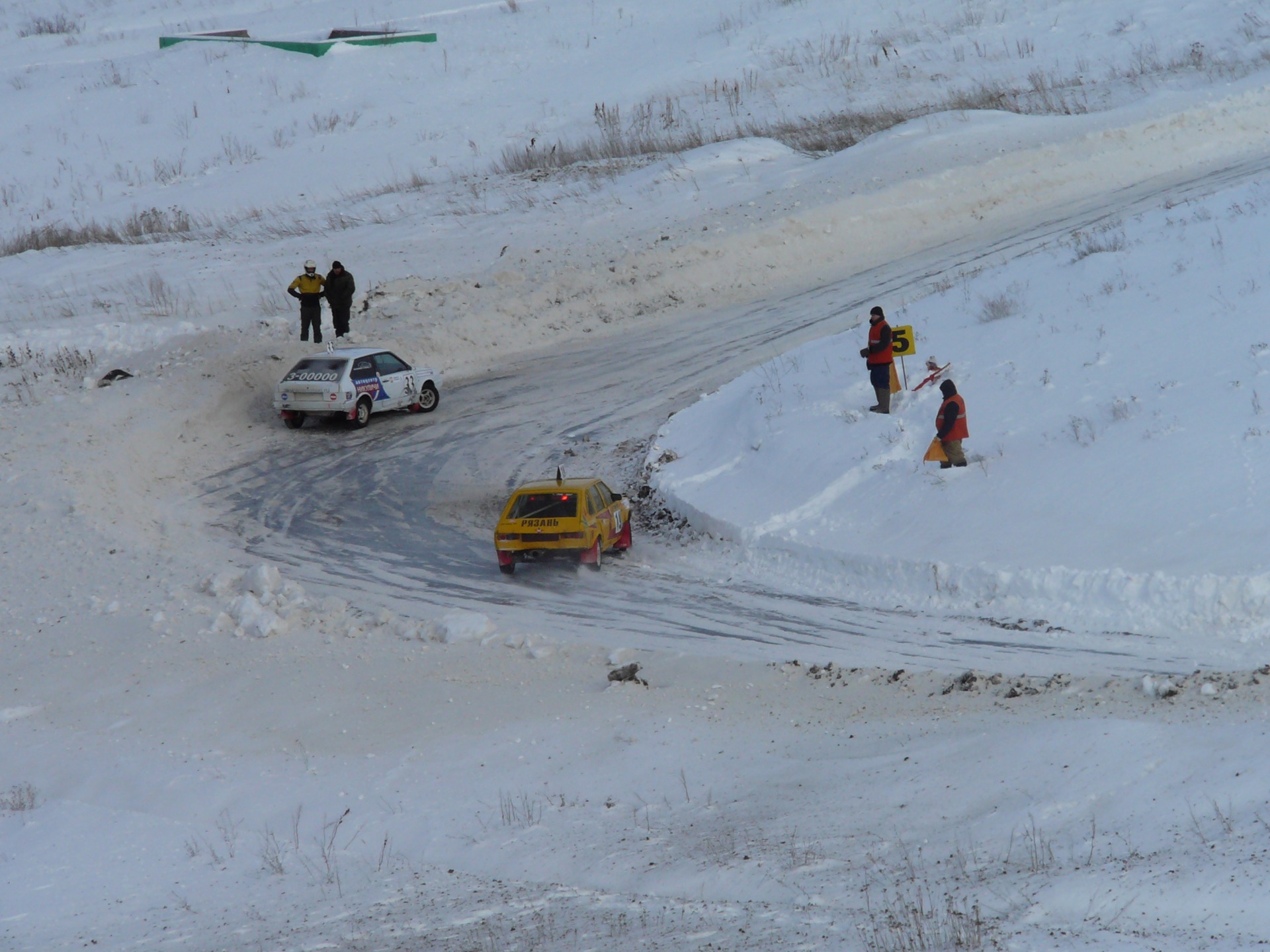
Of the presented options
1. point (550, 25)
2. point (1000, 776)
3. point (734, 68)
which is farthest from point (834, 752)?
point (550, 25)

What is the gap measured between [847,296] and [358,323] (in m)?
10.7

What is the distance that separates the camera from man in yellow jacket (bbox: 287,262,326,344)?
23.6 meters

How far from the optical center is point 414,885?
8.23 meters

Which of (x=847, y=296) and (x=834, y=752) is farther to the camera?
(x=847, y=296)

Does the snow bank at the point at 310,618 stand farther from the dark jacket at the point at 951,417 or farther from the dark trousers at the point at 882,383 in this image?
the dark trousers at the point at 882,383

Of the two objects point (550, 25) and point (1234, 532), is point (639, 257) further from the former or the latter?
point (550, 25)

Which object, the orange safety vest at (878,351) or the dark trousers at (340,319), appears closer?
the orange safety vest at (878,351)

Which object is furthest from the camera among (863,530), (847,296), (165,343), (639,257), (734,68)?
(734,68)

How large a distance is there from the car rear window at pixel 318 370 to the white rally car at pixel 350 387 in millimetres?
12

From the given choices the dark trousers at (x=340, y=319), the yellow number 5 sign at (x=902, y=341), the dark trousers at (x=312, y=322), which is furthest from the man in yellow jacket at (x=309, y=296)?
the yellow number 5 sign at (x=902, y=341)

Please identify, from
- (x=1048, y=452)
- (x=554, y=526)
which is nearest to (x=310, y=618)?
(x=554, y=526)

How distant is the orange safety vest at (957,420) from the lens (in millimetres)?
14977

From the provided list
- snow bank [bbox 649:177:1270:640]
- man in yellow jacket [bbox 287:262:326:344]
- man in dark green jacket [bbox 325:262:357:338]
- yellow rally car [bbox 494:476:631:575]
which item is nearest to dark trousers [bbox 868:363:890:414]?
snow bank [bbox 649:177:1270:640]

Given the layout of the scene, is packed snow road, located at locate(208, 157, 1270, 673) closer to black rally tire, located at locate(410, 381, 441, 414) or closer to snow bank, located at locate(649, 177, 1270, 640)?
black rally tire, located at locate(410, 381, 441, 414)
